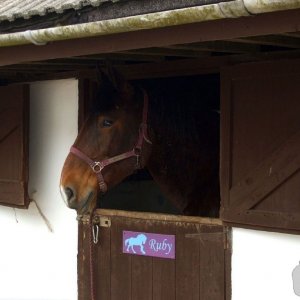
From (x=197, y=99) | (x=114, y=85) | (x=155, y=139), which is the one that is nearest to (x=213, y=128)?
(x=197, y=99)

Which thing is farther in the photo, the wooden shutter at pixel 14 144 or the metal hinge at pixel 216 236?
the wooden shutter at pixel 14 144

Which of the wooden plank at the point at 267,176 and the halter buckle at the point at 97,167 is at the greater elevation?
the halter buckle at the point at 97,167

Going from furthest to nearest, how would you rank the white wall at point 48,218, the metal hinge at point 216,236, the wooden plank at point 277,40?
the white wall at point 48,218 → the metal hinge at point 216,236 → the wooden plank at point 277,40

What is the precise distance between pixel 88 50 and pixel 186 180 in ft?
5.59


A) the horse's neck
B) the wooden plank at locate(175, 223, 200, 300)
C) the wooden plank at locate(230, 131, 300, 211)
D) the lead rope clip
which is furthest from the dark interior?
the wooden plank at locate(230, 131, 300, 211)

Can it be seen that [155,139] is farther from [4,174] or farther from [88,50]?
[4,174]

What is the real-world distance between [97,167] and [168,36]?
138cm

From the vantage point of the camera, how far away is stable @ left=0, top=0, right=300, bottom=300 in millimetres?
3227

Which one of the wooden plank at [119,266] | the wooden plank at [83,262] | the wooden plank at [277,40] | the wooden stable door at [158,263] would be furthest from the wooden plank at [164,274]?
the wooden plank at [277,40]

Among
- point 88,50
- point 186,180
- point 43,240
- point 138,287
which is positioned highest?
point 88,50

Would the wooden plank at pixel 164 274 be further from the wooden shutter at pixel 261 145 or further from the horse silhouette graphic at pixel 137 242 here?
the wooden shutter at pixel 261 145

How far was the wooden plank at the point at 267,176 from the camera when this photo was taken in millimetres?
3658

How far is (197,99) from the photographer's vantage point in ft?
16.8

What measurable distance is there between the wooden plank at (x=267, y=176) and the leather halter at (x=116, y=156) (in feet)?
2.48
